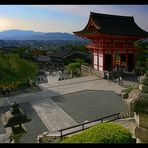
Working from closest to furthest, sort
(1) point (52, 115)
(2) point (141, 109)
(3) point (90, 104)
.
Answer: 1. (2) point (141, 109)
2. (1) point (52, 115)
3. (3) point (90, 104)

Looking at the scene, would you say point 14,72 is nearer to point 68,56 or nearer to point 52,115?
point 52,115

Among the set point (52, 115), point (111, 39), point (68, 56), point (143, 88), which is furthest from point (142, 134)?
point (68, 56)

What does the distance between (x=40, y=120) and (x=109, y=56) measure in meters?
18.4

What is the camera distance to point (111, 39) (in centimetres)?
3041

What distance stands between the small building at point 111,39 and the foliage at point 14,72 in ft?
28.3

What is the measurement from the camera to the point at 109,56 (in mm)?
31453

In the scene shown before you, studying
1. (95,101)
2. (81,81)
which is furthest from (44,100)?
(81,81)

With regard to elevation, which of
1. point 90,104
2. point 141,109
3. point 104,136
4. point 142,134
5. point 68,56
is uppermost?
point 141,109

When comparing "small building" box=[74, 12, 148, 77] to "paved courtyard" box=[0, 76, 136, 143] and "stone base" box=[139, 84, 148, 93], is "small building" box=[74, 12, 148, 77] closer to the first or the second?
"paved courtyard" box=[0, 76, 136, 143]

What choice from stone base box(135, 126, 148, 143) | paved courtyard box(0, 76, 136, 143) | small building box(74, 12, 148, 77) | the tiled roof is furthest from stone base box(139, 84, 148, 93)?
the tiled roof

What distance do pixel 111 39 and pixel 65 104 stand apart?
14.5m

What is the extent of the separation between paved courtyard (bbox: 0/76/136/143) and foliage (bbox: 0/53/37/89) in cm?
254

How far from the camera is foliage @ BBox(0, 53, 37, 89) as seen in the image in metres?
23.5
